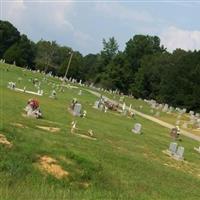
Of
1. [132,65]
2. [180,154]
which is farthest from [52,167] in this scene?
[132,65]

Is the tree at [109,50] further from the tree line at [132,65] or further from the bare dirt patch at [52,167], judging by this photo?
the bare dirt patch at [52,167]

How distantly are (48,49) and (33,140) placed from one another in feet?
474

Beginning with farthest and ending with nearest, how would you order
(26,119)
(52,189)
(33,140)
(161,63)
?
(161,63) < (26,119) < (33,140) < (52,189)

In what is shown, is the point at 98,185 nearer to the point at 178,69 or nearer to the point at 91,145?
the point at 91,145

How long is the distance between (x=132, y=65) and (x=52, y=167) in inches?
5227

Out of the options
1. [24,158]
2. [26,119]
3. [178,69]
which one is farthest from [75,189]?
[178,69]

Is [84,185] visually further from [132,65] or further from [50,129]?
[132,65]

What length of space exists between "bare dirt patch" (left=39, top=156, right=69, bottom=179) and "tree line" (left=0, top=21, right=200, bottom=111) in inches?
3291

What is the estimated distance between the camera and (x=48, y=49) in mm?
165375

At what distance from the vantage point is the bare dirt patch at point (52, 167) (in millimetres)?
18891

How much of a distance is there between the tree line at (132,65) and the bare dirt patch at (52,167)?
83600 millimetres

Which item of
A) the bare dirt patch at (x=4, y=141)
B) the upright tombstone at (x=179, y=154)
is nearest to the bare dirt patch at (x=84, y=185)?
the bare dirt patch at (x=4, y=141)

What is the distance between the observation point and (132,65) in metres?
151

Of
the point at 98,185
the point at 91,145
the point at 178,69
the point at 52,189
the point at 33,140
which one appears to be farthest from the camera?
the point at 178,69
